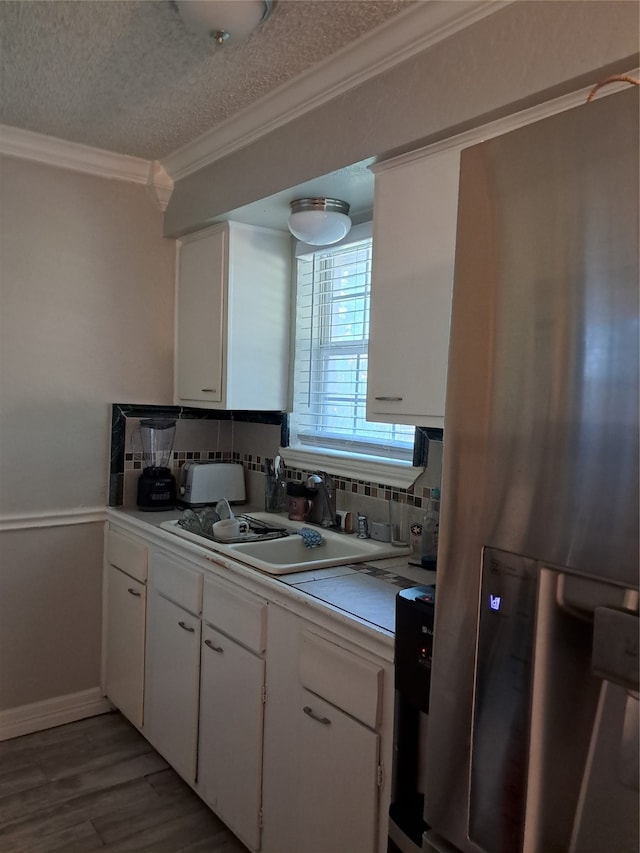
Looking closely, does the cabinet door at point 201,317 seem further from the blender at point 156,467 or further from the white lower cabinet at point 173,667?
the white lower cabinet at point 173,667

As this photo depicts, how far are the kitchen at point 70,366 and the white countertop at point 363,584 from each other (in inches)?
37.0

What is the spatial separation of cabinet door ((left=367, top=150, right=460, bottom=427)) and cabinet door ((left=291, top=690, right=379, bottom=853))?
0.82m

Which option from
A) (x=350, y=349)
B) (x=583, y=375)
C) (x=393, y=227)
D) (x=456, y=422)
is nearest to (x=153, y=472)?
(x=350, y=349)

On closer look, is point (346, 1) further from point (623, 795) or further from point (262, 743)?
point (262, 743)

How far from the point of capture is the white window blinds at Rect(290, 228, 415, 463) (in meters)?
2.59

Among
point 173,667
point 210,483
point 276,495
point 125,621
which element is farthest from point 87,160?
point 173,667

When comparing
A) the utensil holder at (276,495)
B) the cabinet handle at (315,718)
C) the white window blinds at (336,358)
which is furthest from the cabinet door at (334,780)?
the utensil holder at (276,495)

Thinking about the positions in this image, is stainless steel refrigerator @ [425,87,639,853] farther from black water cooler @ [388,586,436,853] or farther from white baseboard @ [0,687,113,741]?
white baseboard @ [0,687,113,741]

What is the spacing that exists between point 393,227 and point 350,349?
885 mm

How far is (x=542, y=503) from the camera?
2.73 ft

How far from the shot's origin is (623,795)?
2.46 ft

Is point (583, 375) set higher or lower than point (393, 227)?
lower

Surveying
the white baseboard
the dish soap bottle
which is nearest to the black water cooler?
the dish soap bottle

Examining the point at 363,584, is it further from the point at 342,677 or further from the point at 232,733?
the point at 232,733
